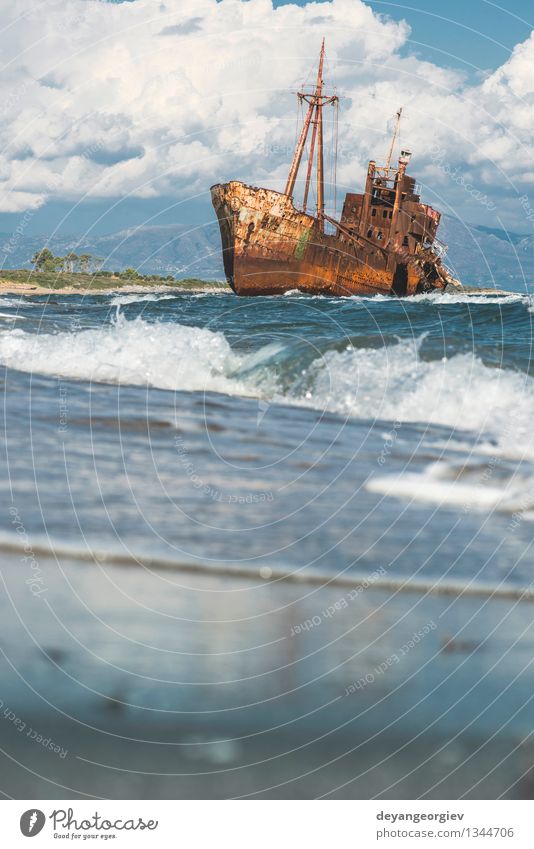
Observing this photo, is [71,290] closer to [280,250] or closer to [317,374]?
[280,250]

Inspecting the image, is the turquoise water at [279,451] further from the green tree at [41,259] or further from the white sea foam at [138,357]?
the green tree at [41,259]

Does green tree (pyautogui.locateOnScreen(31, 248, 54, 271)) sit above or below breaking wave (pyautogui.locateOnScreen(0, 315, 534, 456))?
above

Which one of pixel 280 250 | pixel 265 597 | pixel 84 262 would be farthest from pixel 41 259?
pixel 265 597

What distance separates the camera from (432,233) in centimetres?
7406

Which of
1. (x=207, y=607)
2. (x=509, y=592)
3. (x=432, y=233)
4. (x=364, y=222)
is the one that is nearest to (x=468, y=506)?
(x=509, y=592)

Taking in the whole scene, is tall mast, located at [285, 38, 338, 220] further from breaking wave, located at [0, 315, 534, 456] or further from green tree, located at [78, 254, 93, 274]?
green tree, located at [78, 254, 93, 274]

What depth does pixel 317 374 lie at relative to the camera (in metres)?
16.7

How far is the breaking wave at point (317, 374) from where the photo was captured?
1404 centimetres

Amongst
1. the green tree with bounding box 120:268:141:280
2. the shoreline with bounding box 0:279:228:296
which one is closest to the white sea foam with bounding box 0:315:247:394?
the shoreline with bounding box 0:279:228:296

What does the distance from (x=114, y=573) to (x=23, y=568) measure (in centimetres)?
67

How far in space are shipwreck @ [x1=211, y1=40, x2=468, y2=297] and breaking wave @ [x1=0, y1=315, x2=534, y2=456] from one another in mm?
41753

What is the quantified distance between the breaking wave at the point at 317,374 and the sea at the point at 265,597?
21 centimetres

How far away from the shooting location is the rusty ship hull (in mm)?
61719

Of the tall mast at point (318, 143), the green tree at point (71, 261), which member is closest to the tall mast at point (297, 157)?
the tall mast at point (318, 143)
